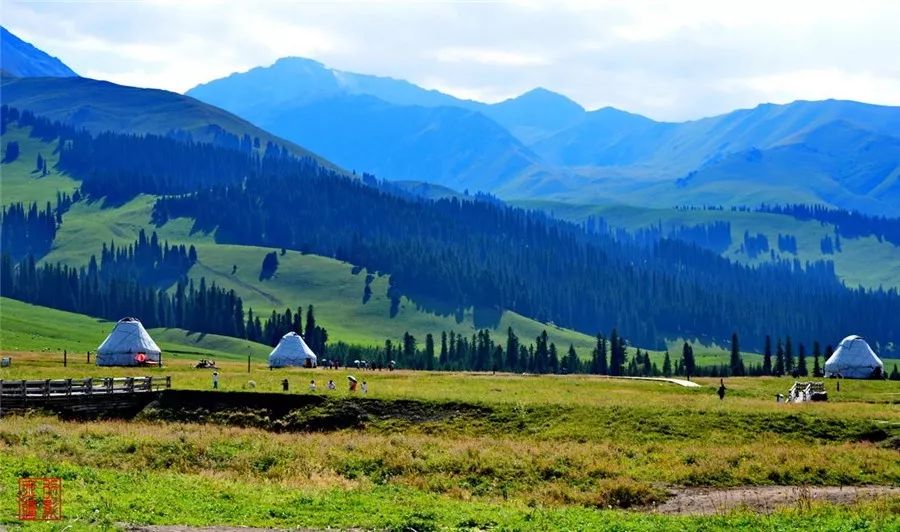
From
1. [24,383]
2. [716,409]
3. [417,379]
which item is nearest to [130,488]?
[24,383]

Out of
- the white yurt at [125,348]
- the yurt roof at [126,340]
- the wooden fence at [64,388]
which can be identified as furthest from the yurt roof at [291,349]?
the wooden fence at [64,388]

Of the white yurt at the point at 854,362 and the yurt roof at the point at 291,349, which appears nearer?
the white yurt at the point at 854,362

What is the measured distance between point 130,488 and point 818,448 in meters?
36.9

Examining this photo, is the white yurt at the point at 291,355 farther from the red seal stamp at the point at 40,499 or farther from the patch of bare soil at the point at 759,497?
the red seal stamp at the point at 40,499

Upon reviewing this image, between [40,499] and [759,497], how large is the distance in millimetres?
30162

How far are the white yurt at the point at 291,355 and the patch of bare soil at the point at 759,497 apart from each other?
9104 cm

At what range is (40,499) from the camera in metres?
35.4

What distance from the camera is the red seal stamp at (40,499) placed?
33.7m

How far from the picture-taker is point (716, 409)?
6750 cm

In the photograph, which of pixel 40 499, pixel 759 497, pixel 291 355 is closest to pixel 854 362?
pixel 291 355

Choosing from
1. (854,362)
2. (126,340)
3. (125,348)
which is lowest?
(854,362)

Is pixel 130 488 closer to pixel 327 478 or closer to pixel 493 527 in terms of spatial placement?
pixel 327 478

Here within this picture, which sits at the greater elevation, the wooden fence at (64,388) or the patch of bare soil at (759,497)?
the wooden fence at (64,388)

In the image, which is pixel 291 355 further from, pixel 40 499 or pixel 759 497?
pixel 40 499
